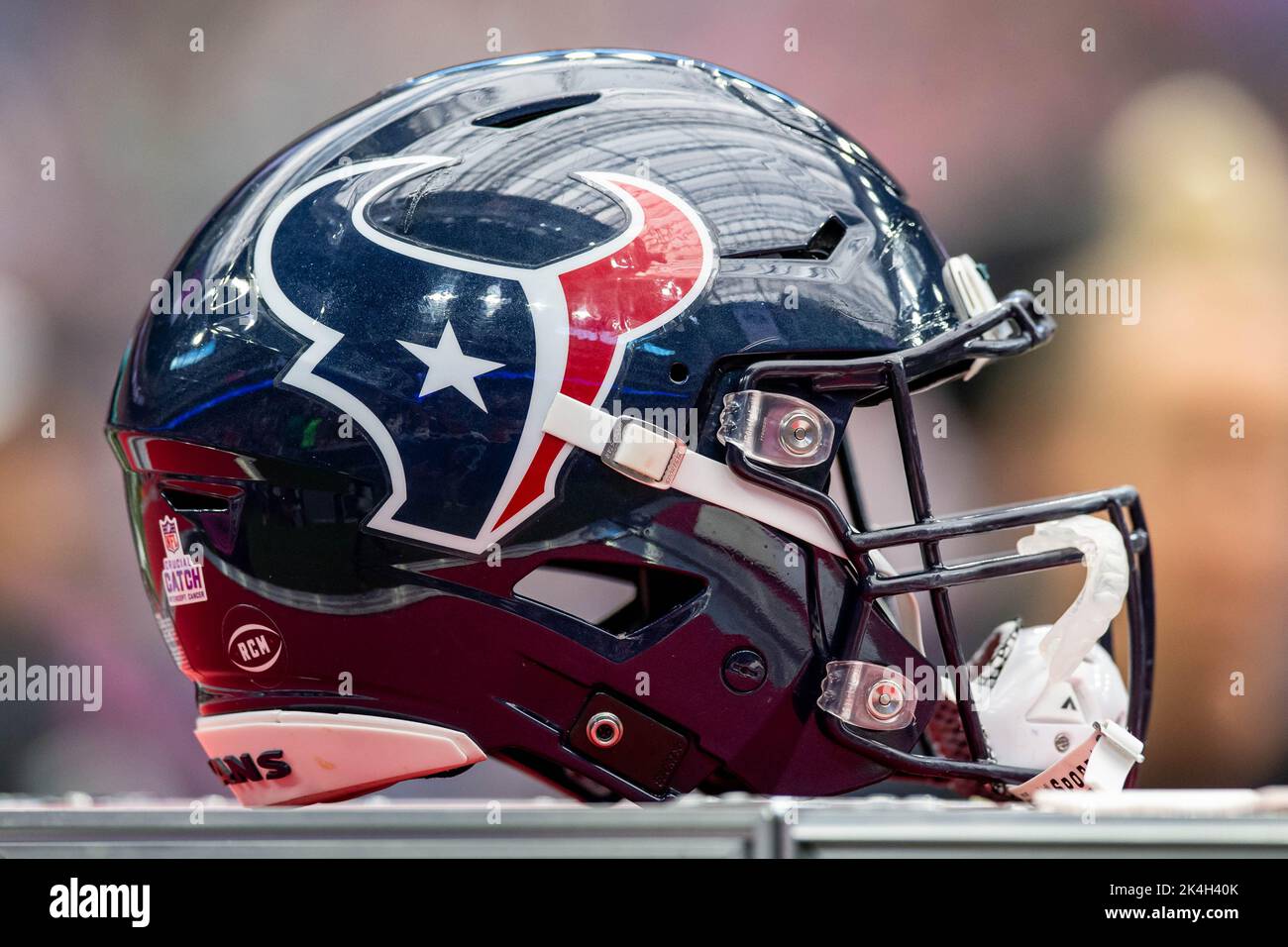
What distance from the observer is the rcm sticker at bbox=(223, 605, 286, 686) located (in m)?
0.95

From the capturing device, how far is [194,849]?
2.12 feet

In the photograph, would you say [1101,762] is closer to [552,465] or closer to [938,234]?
[552,465]

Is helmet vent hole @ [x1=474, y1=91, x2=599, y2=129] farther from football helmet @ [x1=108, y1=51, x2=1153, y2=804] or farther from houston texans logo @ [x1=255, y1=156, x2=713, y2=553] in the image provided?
houston texans logo @ [x1=255, y1=156, x2=713, y2=553]

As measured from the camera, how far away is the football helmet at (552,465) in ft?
2.97

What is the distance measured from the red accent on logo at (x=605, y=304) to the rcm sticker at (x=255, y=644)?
0.20 meters

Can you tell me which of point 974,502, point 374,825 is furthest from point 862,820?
point 974,502

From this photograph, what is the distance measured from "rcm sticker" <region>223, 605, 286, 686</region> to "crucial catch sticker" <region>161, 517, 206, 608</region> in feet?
0.12

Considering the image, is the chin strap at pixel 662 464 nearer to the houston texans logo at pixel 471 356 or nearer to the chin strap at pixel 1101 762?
the houston texans logo at pixel 471 356

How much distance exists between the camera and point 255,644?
96 centimetres

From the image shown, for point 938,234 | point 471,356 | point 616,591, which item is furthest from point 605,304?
point 938,234

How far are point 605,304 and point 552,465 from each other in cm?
13

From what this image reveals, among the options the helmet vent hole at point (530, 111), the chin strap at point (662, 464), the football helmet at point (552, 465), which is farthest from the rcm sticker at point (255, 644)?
the helmet vent hole at point (530, 111)

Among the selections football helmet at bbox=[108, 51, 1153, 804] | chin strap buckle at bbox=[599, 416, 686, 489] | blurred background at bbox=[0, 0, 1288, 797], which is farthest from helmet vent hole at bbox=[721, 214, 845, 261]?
blurred background at bbox=[0, 0, 1288, 797]

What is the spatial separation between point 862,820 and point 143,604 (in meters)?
1.67
